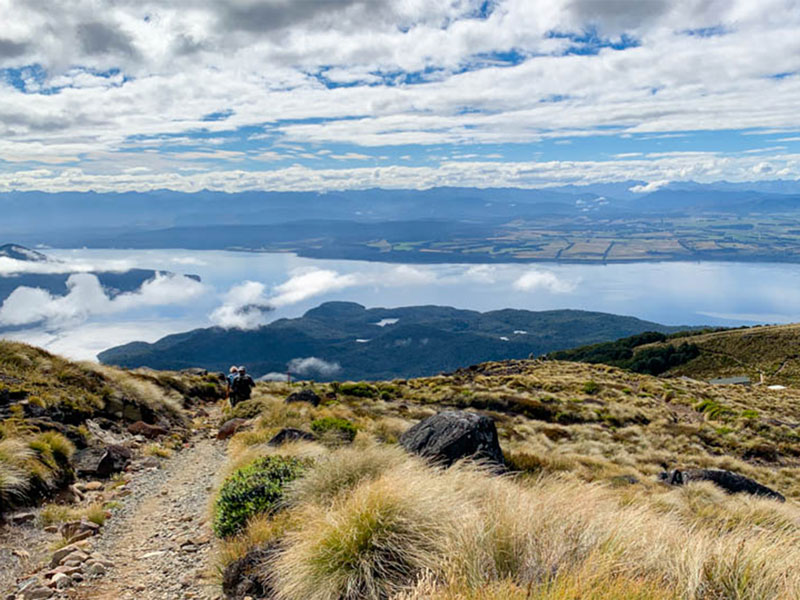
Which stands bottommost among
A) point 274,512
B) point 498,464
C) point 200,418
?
point 200,418

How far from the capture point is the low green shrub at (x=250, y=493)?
25.1 feet

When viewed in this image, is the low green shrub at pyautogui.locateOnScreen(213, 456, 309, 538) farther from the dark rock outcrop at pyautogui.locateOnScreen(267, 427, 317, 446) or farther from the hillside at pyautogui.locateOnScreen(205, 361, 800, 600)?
the dark rock outcrop at pyautogui.locateOnScreen(267, 427, 317, 446)

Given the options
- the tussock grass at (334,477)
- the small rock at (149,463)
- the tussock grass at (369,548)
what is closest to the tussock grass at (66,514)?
the tussock grass at (334,477)

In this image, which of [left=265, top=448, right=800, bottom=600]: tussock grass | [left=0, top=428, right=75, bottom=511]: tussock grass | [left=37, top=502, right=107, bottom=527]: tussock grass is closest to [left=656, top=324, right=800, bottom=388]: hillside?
[left=265, top=448, right=800, bottom=600]: tussock grass

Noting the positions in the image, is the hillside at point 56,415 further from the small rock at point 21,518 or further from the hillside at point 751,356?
the hillside at point 751,356

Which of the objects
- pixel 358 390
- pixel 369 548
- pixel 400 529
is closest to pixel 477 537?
pixel 400 529

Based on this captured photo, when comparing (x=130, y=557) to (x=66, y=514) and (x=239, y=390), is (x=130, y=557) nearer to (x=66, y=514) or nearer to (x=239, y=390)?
(x=66, y=514)

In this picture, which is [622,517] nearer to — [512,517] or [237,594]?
[512,517]

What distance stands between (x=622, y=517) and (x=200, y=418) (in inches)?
772

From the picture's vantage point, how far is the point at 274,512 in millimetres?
7703

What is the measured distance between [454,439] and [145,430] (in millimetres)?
10701

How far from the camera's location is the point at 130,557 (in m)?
7.51

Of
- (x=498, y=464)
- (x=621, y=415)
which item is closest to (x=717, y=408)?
(x=621, y=415)

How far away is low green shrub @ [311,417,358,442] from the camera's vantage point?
1390 centimetres
